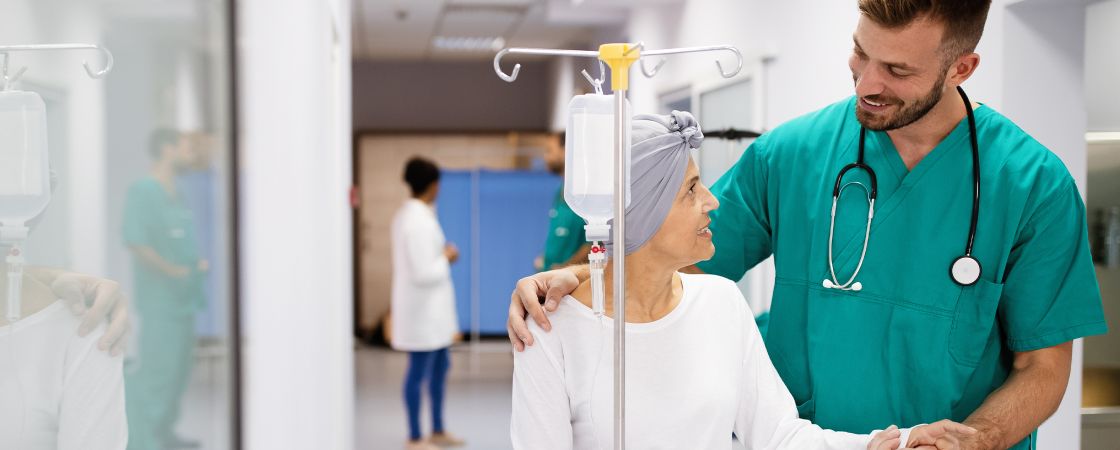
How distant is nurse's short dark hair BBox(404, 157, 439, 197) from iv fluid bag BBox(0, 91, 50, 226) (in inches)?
163

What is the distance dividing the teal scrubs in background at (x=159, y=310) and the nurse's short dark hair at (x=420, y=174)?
11.1 feet

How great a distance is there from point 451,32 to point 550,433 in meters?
7.25

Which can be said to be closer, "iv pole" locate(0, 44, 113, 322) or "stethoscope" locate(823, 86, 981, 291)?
"iv pole" locate(0, 44, 113, 322)

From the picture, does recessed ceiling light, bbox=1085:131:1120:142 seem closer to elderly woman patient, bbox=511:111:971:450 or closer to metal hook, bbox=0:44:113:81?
elderly woman patient, bbox=511:111:971:450

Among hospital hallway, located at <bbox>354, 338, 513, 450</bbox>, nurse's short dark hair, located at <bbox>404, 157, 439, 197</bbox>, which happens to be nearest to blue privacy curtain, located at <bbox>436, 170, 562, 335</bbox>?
hospital hallway, located at <bbox>354, 338, 513, 450</bbox>

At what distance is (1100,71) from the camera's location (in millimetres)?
2416

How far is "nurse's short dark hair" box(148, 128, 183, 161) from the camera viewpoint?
1570 millimetres

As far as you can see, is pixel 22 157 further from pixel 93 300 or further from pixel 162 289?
pixel 162 289

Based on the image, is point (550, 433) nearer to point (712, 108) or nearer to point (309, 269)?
point (309, 269)

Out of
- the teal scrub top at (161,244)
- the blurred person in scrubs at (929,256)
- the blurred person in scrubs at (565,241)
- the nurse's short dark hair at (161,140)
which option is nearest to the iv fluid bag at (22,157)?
the teal scrub top at (161,244)

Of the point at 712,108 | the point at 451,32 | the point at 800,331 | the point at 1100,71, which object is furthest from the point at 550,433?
the point at 451,32

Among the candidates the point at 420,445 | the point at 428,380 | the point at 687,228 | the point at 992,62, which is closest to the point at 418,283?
the point at 428,380

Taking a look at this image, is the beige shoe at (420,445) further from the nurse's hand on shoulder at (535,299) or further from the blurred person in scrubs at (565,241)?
the nurse's hand on shoulder at (535,299)

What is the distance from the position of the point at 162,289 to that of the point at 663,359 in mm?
823
